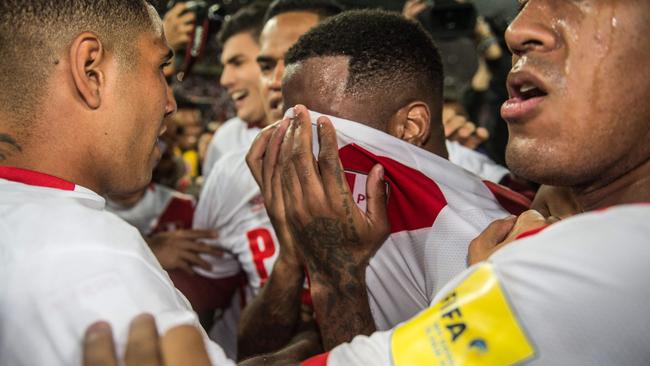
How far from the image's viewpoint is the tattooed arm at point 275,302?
1.74 metres

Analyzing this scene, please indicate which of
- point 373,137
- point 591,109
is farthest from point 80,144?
point 591,109

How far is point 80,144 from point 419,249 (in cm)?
87

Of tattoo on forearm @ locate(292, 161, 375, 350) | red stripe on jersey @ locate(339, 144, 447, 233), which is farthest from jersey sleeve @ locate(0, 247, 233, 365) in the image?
red stripe on jersey @ locate(339, 144, 447, 233)

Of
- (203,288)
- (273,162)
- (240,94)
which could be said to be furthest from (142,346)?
(240,94)

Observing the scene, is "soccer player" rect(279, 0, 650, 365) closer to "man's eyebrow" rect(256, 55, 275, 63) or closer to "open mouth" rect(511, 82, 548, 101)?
"open mouth" rect(511, 82, 548, 101)

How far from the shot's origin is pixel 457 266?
138 cm

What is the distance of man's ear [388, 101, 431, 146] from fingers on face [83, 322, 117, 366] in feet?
3.87

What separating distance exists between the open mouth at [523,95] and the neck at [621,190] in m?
0.23

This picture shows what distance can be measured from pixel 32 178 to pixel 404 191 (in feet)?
2.96

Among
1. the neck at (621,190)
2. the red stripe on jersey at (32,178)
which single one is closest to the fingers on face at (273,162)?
the red stripe on jersey at (32,178)

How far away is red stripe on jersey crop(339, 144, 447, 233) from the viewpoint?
1.50 metres

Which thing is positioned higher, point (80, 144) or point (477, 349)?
point (80, 144)

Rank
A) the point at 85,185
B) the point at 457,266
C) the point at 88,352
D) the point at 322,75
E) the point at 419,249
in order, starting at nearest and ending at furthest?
the point at 88,352
the point at 85,185
the point at 457,266
the point at 419,249
the point at 322,75

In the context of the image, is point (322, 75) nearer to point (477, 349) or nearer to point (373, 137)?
point (373, 137)
